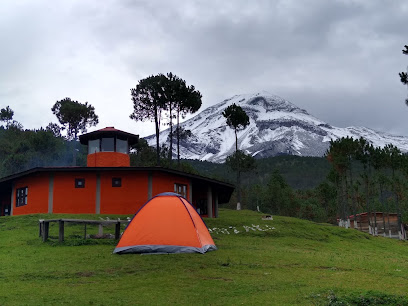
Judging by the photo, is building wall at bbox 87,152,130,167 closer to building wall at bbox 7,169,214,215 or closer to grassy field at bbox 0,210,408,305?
building wall at bbox 7,169,214,215

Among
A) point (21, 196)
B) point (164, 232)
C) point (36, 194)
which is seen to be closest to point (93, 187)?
point (36, 194)

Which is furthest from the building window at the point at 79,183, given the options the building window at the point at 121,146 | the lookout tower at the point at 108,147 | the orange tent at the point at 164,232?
the orange tent at the point at 164,232

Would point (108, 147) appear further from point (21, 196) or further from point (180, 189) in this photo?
point (21, 196)

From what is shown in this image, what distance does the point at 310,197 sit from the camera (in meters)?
83.3

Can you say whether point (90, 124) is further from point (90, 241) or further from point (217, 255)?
point (217, 255)

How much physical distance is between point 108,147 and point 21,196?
7114mm

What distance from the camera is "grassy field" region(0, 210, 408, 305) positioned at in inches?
328

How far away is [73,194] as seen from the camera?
27.1m

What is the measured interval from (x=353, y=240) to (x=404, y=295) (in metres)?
19.9

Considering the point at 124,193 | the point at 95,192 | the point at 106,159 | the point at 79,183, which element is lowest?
the point at 124,193

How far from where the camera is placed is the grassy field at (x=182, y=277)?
8328mm

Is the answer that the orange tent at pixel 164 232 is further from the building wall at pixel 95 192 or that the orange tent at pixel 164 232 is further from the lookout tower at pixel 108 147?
the lookout tower at pixel 108 147

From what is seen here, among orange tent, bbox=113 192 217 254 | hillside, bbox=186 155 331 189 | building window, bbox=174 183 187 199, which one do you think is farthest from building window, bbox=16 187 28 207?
hillside, bbox=186 155 331 189

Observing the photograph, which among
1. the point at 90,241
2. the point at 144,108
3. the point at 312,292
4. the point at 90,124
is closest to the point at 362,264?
→ the point at 312,292
